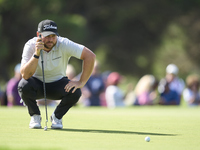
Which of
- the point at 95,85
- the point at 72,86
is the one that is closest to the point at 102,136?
the point at 72,86

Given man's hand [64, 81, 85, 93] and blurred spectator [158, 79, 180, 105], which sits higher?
blurred spectator [158, 79, 180, 105]

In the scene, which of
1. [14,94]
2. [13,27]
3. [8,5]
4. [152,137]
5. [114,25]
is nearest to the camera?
[152,137]

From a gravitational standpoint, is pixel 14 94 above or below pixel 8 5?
below

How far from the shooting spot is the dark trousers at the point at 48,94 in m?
5.98

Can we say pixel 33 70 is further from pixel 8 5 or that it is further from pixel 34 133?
pixel 8 5

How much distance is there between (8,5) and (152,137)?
15.8 meters

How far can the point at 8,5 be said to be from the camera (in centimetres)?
1989

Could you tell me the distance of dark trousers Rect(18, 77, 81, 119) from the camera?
5.98m

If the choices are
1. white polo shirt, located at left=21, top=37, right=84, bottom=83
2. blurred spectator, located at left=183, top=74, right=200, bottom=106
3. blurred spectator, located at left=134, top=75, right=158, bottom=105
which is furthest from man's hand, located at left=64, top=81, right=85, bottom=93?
blurred spectator, located at left=183, top=74, right=200, bottom=106

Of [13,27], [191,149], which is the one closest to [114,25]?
[13,27]

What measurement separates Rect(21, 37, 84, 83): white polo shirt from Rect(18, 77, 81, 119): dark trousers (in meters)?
0.12

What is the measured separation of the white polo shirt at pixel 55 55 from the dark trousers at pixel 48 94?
0.12 metres

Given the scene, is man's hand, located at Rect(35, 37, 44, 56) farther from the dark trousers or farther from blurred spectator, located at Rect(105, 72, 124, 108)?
blurred spectator, located at Rect(105, 72, 124, 108)

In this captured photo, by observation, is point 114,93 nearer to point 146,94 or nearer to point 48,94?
point 146,94
